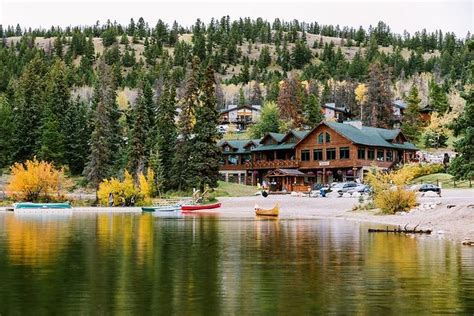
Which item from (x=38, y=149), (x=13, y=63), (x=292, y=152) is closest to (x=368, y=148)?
(x=292, y=152)

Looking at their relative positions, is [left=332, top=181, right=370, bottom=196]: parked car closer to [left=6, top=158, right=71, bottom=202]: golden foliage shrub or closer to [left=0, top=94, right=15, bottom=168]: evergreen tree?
[left=6, top=158, right=71, bottom=202]: golden foliage shrub

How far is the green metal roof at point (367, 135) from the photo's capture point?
8388 centimetres

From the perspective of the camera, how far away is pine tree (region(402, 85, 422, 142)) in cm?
10738

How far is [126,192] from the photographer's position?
7012 cm

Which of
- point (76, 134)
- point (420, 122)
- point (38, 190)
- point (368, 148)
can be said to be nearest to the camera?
point (38, 190)

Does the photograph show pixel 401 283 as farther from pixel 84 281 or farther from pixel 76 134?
pixel 76 134

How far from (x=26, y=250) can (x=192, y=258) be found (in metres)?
7.11

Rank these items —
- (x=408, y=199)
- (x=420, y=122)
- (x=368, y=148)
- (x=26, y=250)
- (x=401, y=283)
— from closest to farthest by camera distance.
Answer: (x=401, y=283) → (x=26, y=250) → (x=408, y=199) → (x=368, y=148) → (x=420, y=122)

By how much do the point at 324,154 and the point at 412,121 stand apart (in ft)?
102

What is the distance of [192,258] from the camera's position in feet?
73.0

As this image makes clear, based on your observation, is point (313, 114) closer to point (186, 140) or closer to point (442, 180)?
point (186, 140)

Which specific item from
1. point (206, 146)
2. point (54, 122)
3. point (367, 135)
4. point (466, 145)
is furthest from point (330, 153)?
point (466, 145)

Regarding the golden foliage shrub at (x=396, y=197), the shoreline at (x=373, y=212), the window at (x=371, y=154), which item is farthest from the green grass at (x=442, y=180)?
the golden foliage shrub at (x=396, y=197)

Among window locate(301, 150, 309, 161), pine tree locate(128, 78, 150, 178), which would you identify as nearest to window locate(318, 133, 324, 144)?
window locate(301, 150, 309, 161)
